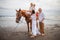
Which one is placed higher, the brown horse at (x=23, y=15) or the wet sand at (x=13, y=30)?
the brown horse at (x=23, y=15)

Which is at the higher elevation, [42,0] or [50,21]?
[42,0]

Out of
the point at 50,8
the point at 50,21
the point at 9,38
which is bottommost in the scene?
the point at 9,38

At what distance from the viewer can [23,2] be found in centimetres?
270

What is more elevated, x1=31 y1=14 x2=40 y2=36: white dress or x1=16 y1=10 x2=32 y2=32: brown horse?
x1=16 y1=10 x2=32 y2=32: brown horse

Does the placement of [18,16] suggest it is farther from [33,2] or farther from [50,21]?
[50,21]

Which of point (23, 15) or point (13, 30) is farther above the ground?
point (23, 15)

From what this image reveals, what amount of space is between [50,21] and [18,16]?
0.52m

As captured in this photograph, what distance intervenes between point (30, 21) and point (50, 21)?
322mm

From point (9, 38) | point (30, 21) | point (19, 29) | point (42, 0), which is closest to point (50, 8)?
point (42, 0)

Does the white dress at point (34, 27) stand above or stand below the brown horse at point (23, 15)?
below

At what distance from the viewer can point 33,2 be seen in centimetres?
269

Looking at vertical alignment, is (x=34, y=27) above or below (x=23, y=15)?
below

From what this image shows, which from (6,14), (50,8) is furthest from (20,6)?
(50,8)

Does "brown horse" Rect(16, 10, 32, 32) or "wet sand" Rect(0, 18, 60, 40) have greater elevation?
"brown horse" Rect(16, 10, 32, 32)
